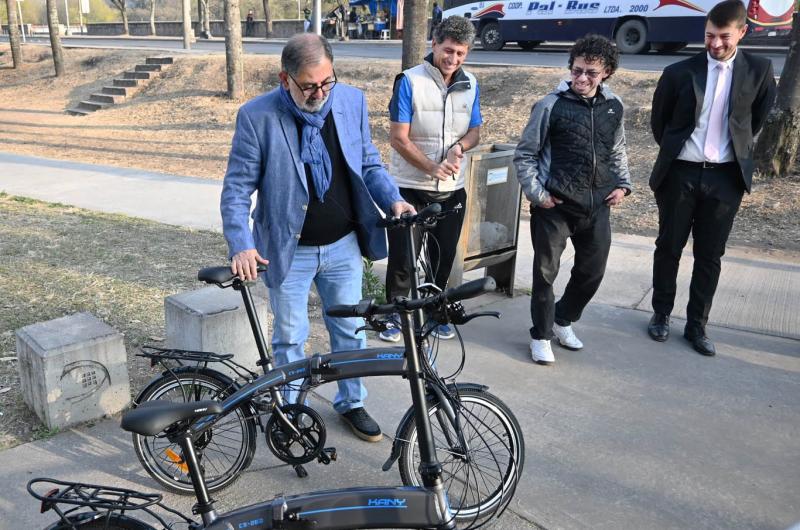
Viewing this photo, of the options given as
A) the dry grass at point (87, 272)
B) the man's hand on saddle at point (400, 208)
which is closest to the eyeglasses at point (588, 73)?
the man's hand on saddle at point (400, 208)

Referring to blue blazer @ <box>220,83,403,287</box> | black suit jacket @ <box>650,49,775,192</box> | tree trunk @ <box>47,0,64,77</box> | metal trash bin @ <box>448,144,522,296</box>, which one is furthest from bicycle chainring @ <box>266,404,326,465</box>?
tree trunk @ <box>47,0,64,77</box>

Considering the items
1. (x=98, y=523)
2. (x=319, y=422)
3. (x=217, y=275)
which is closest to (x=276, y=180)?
(x=217, y=275)

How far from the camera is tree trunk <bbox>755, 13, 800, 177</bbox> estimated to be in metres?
8.33

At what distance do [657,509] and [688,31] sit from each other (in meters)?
19.6

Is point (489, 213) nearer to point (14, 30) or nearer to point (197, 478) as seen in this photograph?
point (197, 478)

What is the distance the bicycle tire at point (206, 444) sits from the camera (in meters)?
3.10

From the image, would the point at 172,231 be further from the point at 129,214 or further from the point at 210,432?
the point at 210,432

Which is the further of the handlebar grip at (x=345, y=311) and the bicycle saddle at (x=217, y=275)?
the bicycle saddle at (x=217, y=275)

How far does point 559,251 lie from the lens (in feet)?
14.3

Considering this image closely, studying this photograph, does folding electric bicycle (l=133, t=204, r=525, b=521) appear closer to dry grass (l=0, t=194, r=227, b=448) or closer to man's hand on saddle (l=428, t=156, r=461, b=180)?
dry grass (l=0, t=194, r=227, b=448)

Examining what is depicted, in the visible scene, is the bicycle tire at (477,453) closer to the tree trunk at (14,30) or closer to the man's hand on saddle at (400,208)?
the man's hand on saddle at (400,208)

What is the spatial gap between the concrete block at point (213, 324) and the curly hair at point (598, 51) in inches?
88.8

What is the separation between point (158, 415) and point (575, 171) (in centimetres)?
289

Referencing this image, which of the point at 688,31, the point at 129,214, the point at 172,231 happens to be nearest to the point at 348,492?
the point at 172,231
